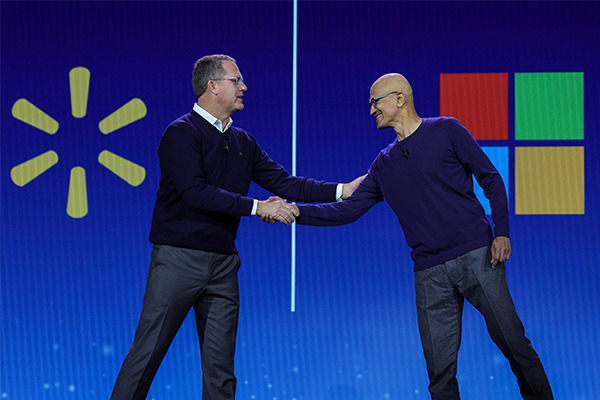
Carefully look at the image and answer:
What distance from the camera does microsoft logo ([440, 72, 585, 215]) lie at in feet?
11.3

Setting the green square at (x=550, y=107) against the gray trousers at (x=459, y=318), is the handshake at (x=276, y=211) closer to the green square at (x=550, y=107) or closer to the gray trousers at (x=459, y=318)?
the gray trousers at (x=459, y=318)

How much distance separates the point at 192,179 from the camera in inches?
105

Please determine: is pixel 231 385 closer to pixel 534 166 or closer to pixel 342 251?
pixel 342 251

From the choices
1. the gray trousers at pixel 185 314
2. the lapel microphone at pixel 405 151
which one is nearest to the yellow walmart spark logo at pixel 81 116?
the gray trousers at pixel 185 314

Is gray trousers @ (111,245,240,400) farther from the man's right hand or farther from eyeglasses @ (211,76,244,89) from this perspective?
eyeglasses @ (211,76,244,89)

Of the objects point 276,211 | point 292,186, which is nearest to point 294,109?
point 292,186

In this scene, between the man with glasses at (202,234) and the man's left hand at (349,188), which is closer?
the man with glasses at (202,234)

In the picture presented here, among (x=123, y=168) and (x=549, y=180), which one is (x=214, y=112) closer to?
(x=123, y=168)

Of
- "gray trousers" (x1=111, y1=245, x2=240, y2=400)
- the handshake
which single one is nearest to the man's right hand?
the handshake

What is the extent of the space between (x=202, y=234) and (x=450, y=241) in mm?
903

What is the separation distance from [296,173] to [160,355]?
121 cm

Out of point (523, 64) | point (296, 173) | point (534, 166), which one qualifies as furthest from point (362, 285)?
point (523, 64)

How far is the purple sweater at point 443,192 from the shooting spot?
2.63 metres

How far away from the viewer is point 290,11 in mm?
3578
